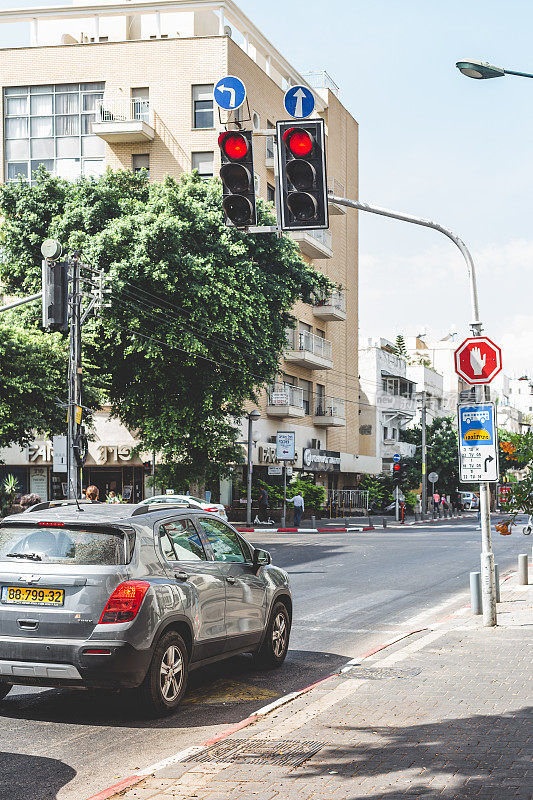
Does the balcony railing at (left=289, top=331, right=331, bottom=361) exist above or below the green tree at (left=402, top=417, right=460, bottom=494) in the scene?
above

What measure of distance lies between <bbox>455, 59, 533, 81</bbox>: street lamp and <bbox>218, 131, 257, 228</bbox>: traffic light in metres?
3.36

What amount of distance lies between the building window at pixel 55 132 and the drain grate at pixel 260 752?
4376 centimetres

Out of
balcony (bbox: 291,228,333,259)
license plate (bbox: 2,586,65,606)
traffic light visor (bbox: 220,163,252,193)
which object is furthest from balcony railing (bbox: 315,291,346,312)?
license plate (bbox: 2,586,65,606)

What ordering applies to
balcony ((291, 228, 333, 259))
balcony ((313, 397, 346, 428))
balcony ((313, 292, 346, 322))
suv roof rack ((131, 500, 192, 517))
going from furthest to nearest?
1. balcony ((313, 397, 346, 428))
2. balcony ((313, 292, 346, 322))
3. balcony ((291, 228, 333, 259))
4. suv roof rack ((131, 500, 192, 517))

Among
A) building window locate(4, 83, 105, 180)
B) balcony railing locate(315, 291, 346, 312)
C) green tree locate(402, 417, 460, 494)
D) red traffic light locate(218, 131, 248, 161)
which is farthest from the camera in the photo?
green tree locate(402, 417, 460, 494)

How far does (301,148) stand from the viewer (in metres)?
8.61

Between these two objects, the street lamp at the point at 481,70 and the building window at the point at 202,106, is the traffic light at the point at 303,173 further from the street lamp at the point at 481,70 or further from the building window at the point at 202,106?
the building window at the point at 202,106

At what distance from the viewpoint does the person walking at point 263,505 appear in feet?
144

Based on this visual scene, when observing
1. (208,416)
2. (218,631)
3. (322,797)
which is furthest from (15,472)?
(322,797)

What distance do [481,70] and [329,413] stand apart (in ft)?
155

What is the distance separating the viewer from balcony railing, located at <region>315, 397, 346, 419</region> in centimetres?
5716

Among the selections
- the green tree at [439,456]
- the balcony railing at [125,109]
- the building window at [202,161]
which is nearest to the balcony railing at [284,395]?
the building window at [202,161]

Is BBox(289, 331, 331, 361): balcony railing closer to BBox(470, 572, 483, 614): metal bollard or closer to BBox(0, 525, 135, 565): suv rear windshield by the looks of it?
BBox(470, 572, 483, 614): metal bollard

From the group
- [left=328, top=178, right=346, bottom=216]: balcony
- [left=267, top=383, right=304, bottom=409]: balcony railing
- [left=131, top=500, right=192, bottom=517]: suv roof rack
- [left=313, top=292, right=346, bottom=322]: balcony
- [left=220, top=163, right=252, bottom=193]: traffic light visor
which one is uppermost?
[left=328, top=178, right=346, bottom=216]: balcony
